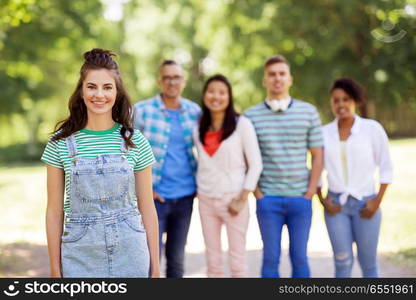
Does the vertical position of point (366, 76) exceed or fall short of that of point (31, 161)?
it exceeds it

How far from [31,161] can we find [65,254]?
31.0 meters

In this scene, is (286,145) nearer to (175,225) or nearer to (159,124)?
(159,124)

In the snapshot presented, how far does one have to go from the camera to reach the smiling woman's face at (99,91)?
3143 mm

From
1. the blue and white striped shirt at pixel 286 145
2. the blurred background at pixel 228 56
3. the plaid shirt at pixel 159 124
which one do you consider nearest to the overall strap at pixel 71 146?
the plaid shirt at pixel 159 124

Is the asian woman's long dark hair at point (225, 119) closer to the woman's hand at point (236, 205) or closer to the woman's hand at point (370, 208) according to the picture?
the woman's hand at point (236, 205)

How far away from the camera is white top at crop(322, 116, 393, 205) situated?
4.81m

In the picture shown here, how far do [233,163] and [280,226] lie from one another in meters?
0.70

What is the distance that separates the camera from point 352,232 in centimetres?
486

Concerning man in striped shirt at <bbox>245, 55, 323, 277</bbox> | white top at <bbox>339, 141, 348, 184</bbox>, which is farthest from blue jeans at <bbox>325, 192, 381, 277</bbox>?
man in striped shirt at <bbox>245, 55, 323, 277</bbox>

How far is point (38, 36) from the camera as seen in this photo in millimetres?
16953

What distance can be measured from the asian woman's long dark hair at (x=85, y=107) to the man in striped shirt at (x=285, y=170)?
197cm

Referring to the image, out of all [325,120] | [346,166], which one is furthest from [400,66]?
[346,166]

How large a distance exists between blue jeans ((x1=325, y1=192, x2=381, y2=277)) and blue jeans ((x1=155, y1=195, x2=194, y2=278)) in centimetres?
128

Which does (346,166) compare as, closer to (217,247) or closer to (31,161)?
(217,247)
